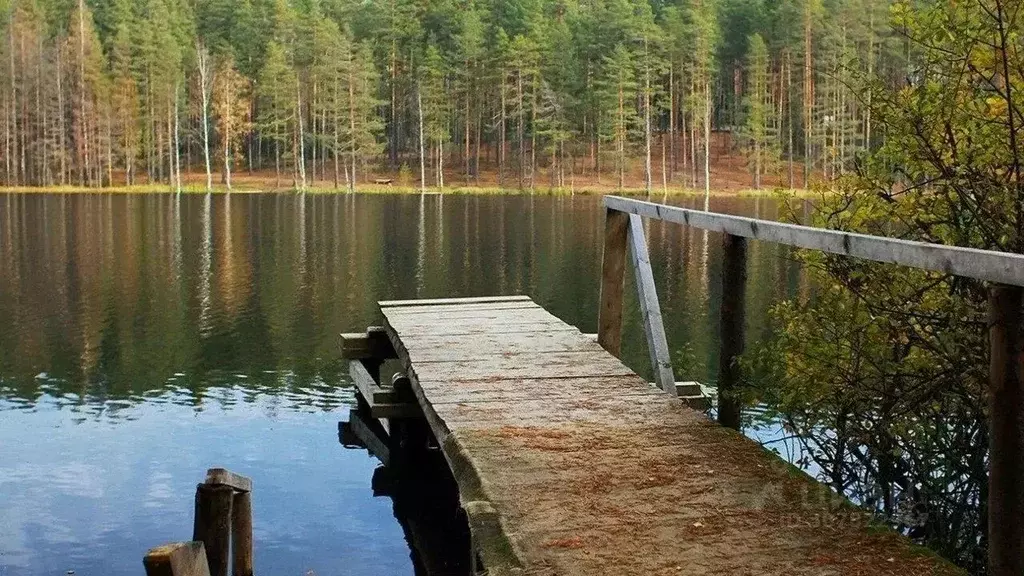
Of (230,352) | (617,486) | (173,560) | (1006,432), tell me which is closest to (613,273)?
(617,486)

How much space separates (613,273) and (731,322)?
2.43 metres

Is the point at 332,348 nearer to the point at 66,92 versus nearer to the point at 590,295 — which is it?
the point at 590,295

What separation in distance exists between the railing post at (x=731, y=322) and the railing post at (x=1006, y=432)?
226cm

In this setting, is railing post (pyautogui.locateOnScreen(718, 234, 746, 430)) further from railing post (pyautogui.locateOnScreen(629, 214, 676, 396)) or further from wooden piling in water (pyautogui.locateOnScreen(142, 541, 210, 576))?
wooden piling in water (pyautogui.locateOnScreen(142, 541, 210, 576))

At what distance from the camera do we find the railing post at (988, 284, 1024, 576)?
129 inches

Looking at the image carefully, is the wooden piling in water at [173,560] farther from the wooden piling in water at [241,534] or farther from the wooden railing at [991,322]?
the wooden railing at [991,322]

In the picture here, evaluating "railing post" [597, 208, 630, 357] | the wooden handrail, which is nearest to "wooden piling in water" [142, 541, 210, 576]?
the wooden handrail

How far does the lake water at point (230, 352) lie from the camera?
8.70 m

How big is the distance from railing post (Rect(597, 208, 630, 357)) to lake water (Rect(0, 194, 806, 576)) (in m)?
0.58

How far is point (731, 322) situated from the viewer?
19.0 ft

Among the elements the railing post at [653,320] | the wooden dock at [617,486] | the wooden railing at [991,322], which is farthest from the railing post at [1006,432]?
the railing post at [653,320]

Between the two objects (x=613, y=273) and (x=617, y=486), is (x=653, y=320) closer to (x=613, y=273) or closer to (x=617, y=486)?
(x=613, y=273)

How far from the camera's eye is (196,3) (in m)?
91.6

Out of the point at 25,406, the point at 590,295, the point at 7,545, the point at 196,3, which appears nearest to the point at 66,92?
the point at 196,3
